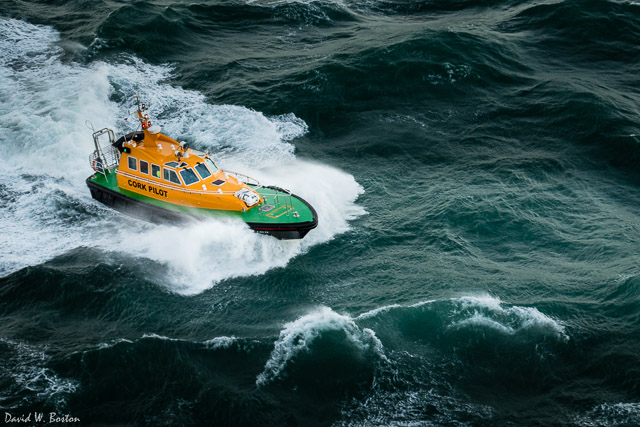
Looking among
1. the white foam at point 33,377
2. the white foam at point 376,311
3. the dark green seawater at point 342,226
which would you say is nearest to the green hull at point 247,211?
the dark green seawater at point 342,226

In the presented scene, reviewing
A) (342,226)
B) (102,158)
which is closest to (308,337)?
(342,226)

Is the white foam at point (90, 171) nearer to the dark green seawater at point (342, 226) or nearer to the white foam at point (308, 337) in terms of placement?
the dark green seawater at point (342, 226)

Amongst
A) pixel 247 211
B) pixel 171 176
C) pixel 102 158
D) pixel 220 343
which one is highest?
pixel 171 176

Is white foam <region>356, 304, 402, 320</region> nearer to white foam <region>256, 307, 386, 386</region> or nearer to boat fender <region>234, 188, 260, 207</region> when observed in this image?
white foam <region>256, 307, 386, 386</region>

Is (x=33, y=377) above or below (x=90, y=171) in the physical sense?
below

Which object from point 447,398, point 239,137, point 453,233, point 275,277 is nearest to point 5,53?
point 239,137

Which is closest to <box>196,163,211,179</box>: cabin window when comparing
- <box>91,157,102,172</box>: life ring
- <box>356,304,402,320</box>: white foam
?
<box>91,157,102,172</box>: life ring

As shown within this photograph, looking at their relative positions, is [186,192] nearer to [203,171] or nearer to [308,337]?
[203,171]
